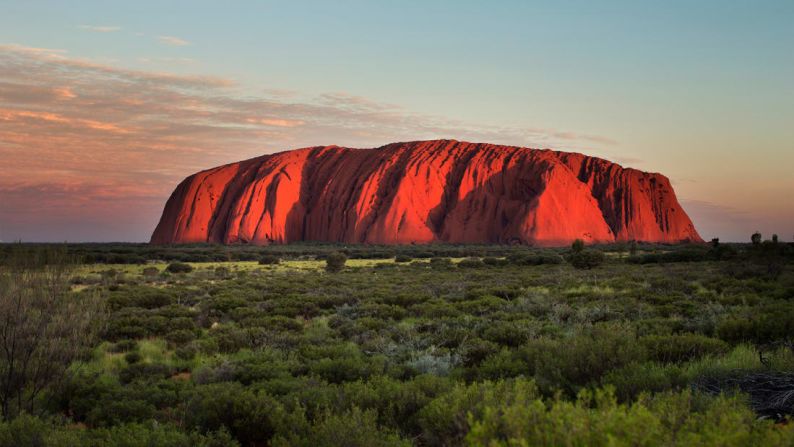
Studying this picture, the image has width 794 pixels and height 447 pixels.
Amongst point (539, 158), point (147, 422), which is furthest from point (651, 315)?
point (539, 158)

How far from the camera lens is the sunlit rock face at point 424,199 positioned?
9006 centimetres

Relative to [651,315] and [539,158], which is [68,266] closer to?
[651,315]

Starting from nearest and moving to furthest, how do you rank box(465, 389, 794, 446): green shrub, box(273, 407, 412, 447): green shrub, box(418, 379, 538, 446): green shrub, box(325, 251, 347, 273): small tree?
box(465, 389, 794, 446): green shrub → box(273, 407, 412, 447): green shrub → box(418, 379, 538, 446): green shrub → box(325, 251, 347, 273): small tree

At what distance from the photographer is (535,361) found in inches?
300

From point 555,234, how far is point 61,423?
279ft

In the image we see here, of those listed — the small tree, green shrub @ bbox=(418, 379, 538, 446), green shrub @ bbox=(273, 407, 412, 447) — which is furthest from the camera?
the small tree

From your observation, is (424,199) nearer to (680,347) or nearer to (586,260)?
(586,260)

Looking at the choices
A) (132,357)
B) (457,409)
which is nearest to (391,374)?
(457,409)

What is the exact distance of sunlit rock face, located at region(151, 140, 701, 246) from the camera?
295ft

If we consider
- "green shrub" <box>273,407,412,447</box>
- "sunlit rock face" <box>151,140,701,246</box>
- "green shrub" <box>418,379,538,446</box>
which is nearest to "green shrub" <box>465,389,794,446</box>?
"green shrub" <box>418,379,538,446</box>

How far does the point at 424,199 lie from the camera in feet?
308

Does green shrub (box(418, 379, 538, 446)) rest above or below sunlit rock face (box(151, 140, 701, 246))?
below

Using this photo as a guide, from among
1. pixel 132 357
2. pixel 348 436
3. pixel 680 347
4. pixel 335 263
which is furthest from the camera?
pixel 335 263

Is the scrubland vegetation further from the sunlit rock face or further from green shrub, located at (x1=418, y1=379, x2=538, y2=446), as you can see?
the sunlit rock face
